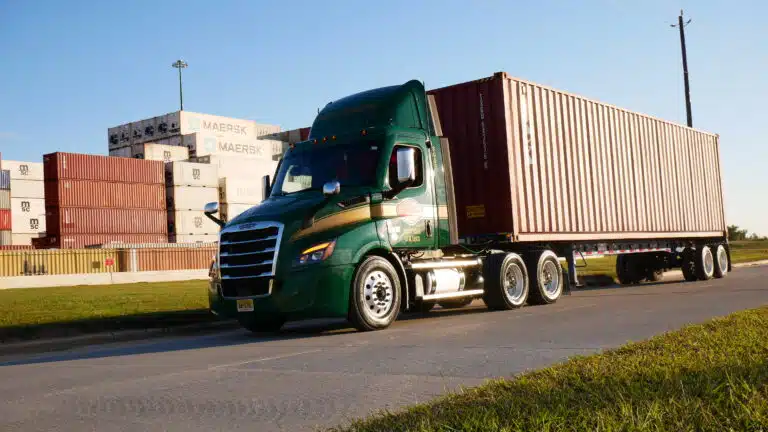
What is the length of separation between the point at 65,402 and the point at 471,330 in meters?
5.67

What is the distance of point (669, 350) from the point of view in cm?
646

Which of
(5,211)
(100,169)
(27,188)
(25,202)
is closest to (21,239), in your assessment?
(5,211)

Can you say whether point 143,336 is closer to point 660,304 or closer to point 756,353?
point 660,304

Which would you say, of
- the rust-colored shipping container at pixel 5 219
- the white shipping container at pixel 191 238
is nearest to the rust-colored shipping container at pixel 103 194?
the white shipping container at pixel 191 238

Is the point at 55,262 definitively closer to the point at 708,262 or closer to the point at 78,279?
the point at 78,279

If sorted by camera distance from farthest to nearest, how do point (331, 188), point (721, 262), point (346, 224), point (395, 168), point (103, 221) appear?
point (103, 221)
point (721, 262)
point (395, 168)
point (346, 224)
point (331, 188)

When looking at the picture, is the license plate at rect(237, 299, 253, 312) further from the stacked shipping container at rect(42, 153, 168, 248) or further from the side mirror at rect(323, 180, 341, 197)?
the stacked shipping container at rect(42, 153, 168, 248)

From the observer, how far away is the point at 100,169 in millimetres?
56781

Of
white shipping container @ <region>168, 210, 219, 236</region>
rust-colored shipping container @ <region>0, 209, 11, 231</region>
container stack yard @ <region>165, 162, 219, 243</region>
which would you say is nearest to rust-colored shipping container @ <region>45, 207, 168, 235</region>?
white shipping container @ <region>168, 210, 219, 236</region>

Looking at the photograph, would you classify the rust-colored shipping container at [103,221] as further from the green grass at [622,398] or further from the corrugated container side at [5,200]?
the green grass at [622,398]

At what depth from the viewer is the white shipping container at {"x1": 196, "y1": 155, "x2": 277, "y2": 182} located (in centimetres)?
6785

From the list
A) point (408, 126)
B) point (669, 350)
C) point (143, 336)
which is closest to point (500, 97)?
point (408, 126)

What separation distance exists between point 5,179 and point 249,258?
5746 centimetres

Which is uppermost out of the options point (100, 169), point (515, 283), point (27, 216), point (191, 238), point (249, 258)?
point (100, 169)
